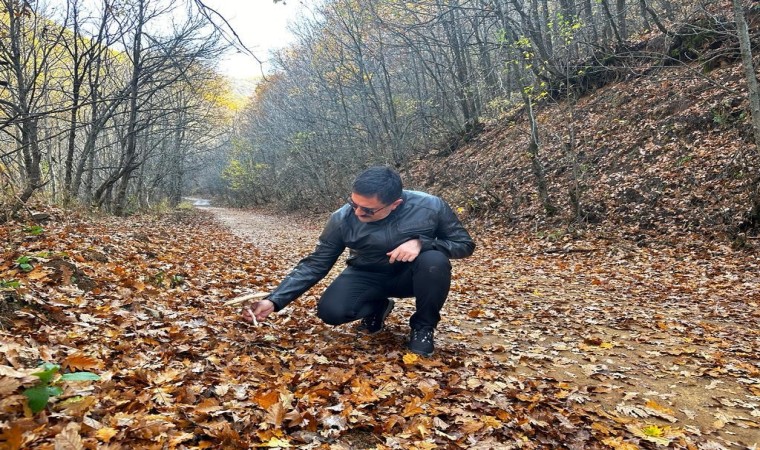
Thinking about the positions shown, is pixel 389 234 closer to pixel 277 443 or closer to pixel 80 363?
pixel 277 443

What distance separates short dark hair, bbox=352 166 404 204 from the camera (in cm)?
351

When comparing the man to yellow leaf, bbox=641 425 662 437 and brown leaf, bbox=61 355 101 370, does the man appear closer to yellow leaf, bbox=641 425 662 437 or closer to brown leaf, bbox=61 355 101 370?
brown leaf, bbox=61 355 101 370

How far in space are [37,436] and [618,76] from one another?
17.4 meters

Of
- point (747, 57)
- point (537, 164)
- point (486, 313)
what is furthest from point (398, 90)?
point (486, 313)

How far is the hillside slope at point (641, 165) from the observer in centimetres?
948

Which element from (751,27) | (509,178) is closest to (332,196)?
(509,178)

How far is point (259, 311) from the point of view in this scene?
10.9 feet

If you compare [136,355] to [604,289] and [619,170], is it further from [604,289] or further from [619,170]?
[619,170]

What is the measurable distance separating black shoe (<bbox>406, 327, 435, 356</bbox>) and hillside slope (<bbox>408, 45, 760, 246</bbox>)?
7012mm

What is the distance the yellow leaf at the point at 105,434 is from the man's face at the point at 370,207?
2.10m

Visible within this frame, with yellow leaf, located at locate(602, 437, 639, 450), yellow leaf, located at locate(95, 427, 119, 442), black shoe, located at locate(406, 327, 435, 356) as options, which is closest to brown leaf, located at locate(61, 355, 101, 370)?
yellow leaf, located at locate(95, 427, 119, 442)

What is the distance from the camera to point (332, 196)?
997 inches

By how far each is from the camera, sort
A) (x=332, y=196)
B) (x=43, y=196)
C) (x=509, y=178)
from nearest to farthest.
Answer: (x=43, y=196) < (x=509, y=178) < (x=332, y=196)

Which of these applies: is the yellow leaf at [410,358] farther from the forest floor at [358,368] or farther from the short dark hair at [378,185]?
the short dark hair at [378,185]
